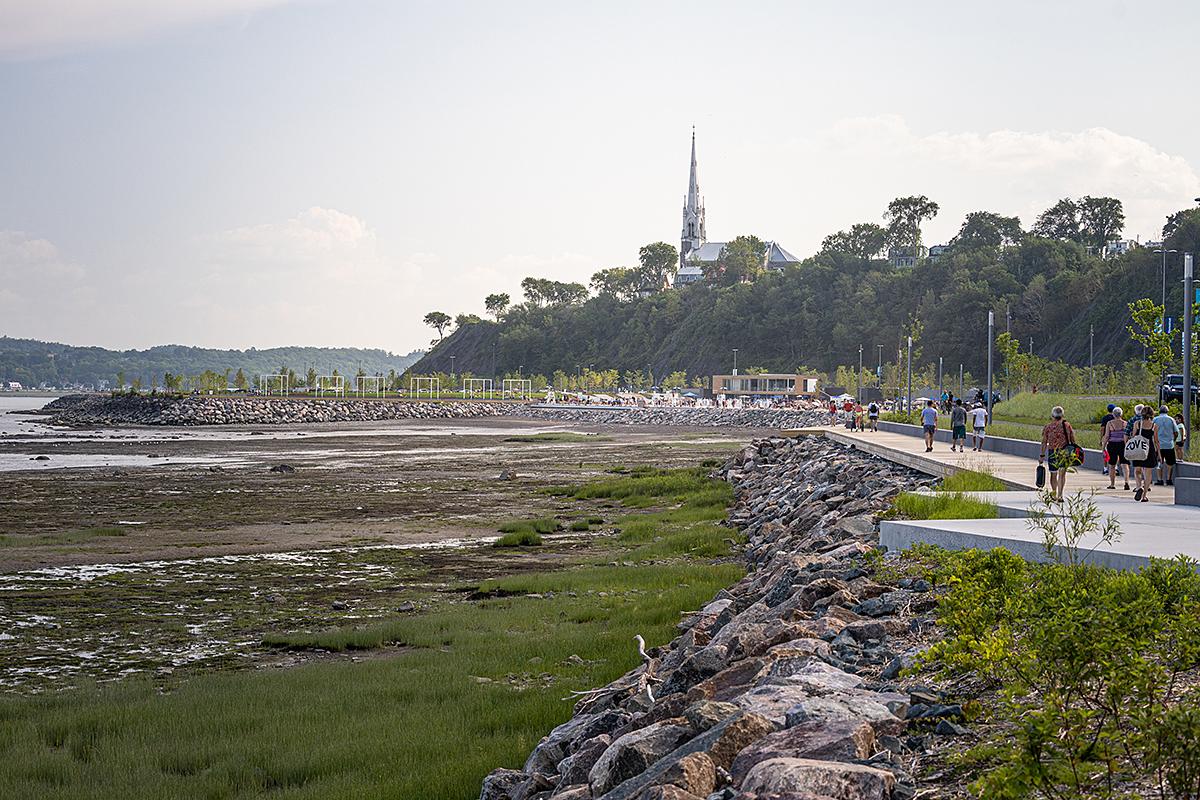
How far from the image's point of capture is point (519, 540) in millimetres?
23906

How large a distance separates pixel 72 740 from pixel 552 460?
43.6 m

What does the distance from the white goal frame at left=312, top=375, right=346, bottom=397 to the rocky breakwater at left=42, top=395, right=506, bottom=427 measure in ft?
38.6

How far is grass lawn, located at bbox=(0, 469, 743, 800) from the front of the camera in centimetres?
927

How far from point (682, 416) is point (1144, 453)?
106m

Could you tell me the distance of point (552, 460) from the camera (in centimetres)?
5375

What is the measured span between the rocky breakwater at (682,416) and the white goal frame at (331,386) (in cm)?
2797

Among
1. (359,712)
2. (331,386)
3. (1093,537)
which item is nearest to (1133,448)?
(1093,537)

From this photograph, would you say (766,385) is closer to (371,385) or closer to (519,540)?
(371,385)

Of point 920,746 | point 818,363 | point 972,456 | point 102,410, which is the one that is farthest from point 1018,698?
point 818,363

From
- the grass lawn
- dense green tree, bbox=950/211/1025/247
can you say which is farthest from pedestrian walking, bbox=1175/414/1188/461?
dense green tree, bbox=950/211/1025/247

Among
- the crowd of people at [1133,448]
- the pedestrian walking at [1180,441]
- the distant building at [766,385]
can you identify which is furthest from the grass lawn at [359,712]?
the distant building at [766,385]

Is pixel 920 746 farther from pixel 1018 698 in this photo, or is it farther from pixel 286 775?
pixel 286 775

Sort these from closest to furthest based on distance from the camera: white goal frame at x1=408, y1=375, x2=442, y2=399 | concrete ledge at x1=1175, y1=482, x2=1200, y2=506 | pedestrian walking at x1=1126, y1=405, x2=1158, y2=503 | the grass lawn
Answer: the grass lawn < concrete ledge at x1=1175, y1=482, x2=1200, y2=506 < pedestrian walking at x1=1126, y1=405, x2=1158, y2=503 < white goal frame at x1=408, y1=375, x2=442, y2=399

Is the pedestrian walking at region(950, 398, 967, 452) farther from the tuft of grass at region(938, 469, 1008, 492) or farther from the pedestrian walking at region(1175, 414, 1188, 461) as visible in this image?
the tuft of grass at region(938, 469, 1008, 492)
